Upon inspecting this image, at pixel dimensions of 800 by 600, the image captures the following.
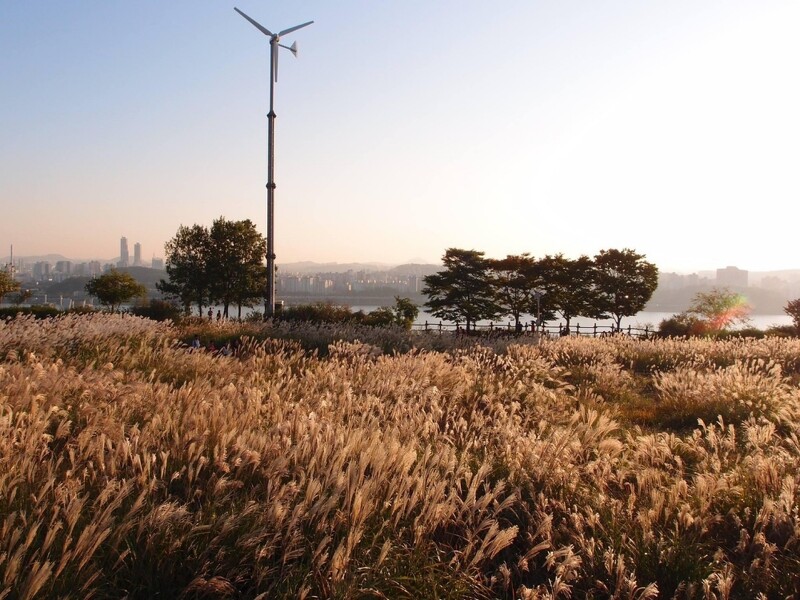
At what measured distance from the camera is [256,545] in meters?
2.77

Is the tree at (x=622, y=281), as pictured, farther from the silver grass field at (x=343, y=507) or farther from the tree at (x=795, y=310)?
the silver grass field at (x=343, y=507)

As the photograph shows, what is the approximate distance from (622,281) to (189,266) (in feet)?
106

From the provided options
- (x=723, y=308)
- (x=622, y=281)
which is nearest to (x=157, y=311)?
(x=622, y=281)

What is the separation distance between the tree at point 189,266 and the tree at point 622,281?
94.4ft

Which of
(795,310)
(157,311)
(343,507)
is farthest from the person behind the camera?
(795,310)

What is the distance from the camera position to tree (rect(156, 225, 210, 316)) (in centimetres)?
4372

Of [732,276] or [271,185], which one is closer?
[271,185]

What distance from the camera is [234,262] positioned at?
43.0 meters

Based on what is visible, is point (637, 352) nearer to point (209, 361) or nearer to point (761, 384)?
point (761, 384)

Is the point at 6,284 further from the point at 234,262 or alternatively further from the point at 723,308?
the point at 723,308

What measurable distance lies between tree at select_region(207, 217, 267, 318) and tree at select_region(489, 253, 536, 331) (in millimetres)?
17335

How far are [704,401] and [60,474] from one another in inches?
311

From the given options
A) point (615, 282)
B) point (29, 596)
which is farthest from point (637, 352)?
point (615, 282)

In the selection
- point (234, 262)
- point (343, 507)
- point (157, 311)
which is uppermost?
point (234, 262)
